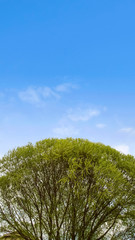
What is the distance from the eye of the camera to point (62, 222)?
1730 cm

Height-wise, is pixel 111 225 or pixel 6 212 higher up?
pixel 6 212

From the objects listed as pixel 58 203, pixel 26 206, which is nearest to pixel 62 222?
pixel 58 203

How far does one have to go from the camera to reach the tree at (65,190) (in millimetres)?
16438

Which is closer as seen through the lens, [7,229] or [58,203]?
[58,203]

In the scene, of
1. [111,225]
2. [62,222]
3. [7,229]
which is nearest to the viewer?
[62,222]

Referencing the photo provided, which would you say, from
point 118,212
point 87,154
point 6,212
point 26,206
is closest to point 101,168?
point 87,154

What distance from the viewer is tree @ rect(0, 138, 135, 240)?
647 inches

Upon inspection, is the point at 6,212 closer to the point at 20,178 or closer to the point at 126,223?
the point at 20,178

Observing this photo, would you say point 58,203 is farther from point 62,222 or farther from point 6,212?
point 6,212

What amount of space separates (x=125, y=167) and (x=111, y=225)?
5964 millimetres

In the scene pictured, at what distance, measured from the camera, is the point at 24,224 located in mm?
19438

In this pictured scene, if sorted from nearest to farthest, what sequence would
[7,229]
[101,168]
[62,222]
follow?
[101,168] < [62,222] < [7,229]

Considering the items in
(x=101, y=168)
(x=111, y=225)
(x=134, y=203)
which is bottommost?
(x=111, y=225)

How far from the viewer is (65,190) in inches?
722
